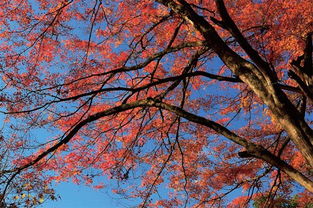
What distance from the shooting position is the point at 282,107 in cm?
439

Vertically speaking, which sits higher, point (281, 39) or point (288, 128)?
point (281, 39)

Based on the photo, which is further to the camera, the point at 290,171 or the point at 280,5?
the point at 280,5

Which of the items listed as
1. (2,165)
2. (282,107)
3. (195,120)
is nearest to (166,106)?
(195,120)

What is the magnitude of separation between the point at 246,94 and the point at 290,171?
4.80 meters

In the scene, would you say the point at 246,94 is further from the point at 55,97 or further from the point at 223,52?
the point at 55,97

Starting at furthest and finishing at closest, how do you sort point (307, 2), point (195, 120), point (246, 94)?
point (246, 94) → point (307, 2) → point (195, 120)

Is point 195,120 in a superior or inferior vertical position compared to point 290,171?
superior

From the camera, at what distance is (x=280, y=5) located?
27.7ft

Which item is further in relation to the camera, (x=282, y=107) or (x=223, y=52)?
(x=223, y=52)

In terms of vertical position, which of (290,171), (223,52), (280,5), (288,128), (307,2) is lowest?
(290,171)

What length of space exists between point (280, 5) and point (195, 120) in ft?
16.7

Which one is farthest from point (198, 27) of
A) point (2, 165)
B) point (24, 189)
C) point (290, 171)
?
point (2, 165)

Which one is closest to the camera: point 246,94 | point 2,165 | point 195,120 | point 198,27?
point 195,120

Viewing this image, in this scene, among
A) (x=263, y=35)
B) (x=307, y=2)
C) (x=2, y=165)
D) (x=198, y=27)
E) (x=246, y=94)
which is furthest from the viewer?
(x=2, y=165)
